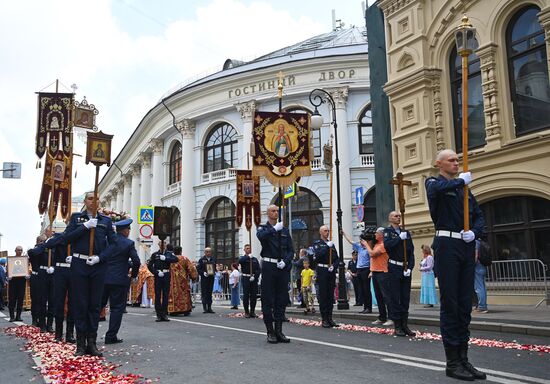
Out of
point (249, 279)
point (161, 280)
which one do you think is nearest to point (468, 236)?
point (161, 280)

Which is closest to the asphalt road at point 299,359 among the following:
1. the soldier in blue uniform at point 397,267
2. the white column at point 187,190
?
the soldier in blue uniform at point 397,267

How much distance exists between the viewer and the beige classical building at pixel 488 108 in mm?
13758

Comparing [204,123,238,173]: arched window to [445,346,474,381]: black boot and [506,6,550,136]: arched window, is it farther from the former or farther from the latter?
[445,346,474,381]: black boot

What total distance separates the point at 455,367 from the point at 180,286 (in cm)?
1145

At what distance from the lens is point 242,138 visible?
34156 millimetres

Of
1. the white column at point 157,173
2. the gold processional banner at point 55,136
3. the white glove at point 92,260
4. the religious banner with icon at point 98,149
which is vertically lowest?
the white glove at point 92,260

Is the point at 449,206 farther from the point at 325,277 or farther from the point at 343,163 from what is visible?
the point at 343,163

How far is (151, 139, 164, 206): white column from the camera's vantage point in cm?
4150

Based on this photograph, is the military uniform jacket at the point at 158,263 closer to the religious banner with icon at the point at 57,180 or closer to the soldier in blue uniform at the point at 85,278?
the religious banner with icon at the point at 57,180

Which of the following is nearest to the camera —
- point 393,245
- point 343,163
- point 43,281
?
point 393,245

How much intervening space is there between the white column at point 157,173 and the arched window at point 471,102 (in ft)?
94.2

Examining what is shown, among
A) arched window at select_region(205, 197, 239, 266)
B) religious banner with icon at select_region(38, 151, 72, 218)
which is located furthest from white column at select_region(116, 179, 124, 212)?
religious banner with icon at select_region(38, 151, 72, 218)

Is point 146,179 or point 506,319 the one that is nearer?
point 506,319

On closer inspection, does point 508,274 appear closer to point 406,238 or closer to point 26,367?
point 406,238
